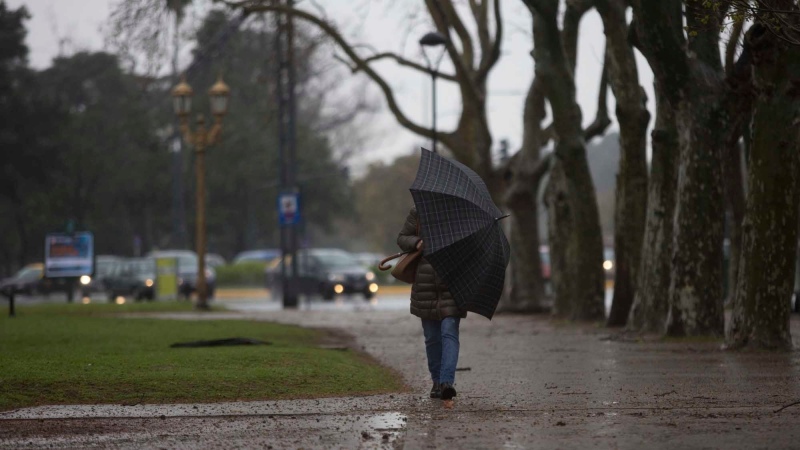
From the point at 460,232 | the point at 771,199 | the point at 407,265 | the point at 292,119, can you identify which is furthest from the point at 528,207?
the point at 460,232

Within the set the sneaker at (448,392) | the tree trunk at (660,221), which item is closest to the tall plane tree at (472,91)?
the tree trunk at (660,221)

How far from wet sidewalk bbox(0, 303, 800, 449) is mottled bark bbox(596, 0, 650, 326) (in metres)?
6.50

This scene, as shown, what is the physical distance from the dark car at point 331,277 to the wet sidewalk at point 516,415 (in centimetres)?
2980

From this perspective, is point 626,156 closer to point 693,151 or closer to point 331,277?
point 693,151

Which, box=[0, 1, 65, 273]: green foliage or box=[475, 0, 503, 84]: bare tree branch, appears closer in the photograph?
box=[475, 0, 503, 84]: bare tree branch

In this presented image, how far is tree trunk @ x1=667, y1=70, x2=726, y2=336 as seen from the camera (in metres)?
17.3

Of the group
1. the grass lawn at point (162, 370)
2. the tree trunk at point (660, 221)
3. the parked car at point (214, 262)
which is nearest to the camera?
the grass lawn at point (162, 370)

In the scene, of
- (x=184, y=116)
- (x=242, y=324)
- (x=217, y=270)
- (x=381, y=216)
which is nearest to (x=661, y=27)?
(x=242, y=324)

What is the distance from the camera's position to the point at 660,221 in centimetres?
1894

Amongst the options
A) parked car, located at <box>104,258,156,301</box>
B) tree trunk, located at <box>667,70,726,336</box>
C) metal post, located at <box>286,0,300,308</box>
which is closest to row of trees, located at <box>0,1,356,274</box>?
parked car, located at <box>104,258,156,301</box>

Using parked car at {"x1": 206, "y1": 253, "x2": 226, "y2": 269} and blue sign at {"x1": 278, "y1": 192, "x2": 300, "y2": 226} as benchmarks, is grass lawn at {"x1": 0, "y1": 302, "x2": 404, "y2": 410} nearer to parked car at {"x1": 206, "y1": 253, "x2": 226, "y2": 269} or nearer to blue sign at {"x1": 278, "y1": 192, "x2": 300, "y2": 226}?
blue sign at {"x1": 278, "y1": 192, "x2": 300, "y2": 226}

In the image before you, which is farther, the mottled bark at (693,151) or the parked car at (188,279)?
the parked car at (188,279)

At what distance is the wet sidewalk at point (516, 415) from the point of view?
29.1ft

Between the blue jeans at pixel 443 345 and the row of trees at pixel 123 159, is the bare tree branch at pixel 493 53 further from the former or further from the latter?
the row of trees at pixel 123 159
